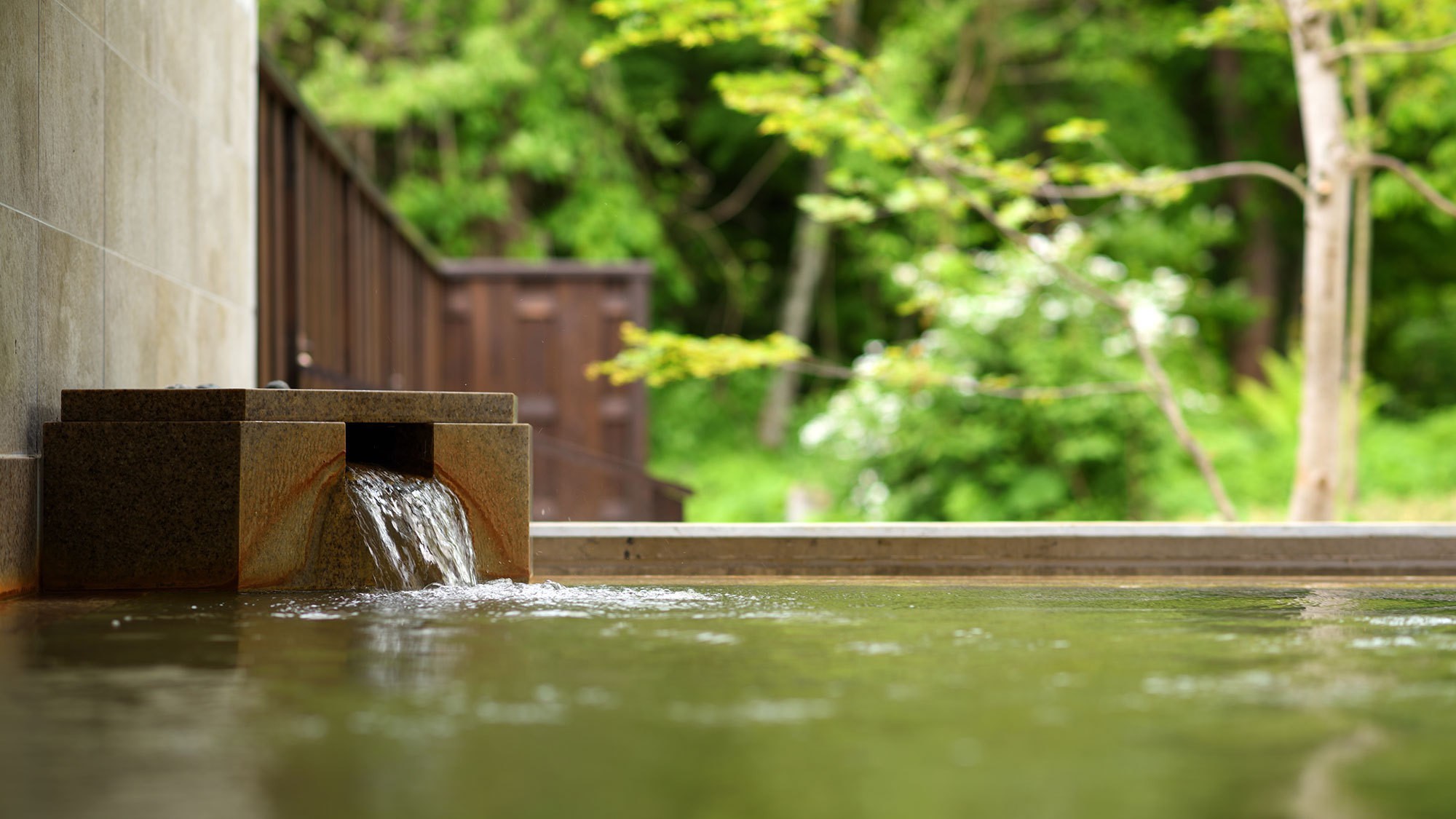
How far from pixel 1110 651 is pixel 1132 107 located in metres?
21.2

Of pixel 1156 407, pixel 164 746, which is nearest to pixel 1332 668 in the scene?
pixel 164 746

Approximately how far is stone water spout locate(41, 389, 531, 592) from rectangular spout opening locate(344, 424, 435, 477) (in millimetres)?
209

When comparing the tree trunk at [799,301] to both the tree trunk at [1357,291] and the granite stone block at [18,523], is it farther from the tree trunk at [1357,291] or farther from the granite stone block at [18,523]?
the granite stone block at [18,523]

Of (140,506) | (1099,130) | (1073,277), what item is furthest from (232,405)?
(1073,277)

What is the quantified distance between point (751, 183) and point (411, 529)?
19680mm

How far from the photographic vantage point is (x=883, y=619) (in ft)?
13.7

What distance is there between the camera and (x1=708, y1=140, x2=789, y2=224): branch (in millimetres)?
23531

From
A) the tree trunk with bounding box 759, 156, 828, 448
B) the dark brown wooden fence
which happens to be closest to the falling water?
the dark brown wooden fence

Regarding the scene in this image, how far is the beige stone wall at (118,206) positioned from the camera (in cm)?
498

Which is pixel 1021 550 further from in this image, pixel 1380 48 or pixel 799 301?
pixel 799 301

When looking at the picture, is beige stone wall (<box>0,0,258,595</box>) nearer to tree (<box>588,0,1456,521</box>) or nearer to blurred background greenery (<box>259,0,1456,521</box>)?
tree (<box>588,0,1456,521</box>)

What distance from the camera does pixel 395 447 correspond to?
5.79 m

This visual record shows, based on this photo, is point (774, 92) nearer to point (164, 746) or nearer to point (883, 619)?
point (883, 619)

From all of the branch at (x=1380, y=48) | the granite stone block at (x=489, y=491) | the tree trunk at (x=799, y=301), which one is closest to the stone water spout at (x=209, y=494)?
the granite stone block at (x=489, y=491)
